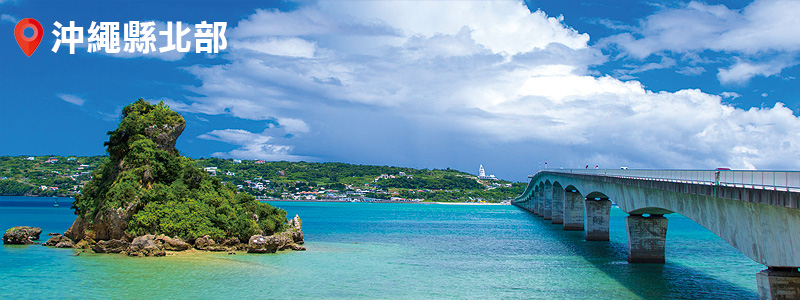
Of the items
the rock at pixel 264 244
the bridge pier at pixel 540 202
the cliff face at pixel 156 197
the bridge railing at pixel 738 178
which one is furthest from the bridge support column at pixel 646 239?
the bridge pier at pixel 540 202

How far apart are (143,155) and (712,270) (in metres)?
43.5

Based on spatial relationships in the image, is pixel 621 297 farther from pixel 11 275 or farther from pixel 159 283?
pixel 11 275

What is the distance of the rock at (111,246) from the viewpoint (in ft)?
143

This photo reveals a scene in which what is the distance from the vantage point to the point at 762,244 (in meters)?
23.1

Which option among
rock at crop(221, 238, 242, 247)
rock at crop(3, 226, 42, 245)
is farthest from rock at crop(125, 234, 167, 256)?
rock at crop(3, 226, 42, 245)

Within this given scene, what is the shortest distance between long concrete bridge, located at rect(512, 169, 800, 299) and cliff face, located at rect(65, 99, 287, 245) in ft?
96.8

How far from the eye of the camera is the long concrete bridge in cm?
2159

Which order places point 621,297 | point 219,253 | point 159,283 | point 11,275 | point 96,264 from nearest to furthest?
point 621,297, point 159,283, point 11,275, point 96,264, point 219,253

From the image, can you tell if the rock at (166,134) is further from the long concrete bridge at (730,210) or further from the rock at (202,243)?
the long concrete bridge at (730,210)

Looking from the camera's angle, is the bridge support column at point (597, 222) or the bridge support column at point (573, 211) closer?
the bridge support column at point (597, 222)

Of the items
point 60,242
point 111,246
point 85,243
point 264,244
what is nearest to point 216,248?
point 264,244

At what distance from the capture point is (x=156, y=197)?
47031mm

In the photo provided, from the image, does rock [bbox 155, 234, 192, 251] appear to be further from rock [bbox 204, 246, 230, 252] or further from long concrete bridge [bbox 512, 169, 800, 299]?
long concrete bridge [bbox 512, 169, 800, 299]

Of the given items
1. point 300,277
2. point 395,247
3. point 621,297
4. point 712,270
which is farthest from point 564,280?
point 395,247
